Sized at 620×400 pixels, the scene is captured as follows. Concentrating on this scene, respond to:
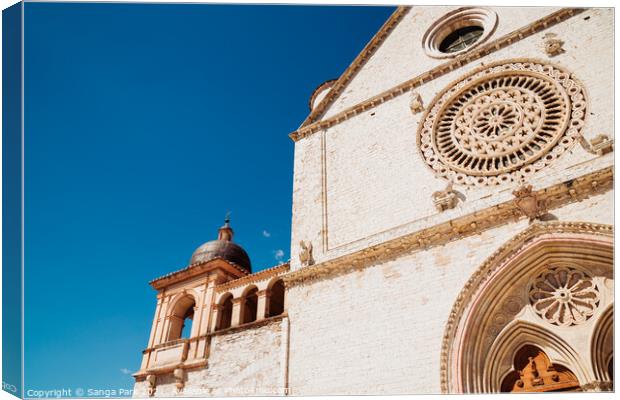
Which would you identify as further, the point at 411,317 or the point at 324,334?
the point at 324,334

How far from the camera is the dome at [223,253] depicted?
14.0m

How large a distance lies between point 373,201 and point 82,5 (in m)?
5.58

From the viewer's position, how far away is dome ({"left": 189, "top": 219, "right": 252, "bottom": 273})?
13977mm

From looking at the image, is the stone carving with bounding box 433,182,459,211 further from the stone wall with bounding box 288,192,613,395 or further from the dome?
the dome

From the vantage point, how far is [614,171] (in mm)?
7211

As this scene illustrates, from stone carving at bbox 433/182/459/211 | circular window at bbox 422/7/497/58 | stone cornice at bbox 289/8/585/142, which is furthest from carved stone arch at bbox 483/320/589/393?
circular window at bbox 422/7/497/58

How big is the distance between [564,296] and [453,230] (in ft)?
5.87

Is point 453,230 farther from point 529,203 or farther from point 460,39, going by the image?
point 460,39

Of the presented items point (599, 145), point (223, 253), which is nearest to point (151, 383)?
point (223, 253)

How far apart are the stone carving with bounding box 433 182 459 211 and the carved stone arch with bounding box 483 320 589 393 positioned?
6.89 feet

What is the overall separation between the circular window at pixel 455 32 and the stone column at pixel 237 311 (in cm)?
657

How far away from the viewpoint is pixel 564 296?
742 cm

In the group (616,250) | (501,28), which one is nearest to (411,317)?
(616,250)

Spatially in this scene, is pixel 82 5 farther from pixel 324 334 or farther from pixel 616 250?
pixel 616 250
